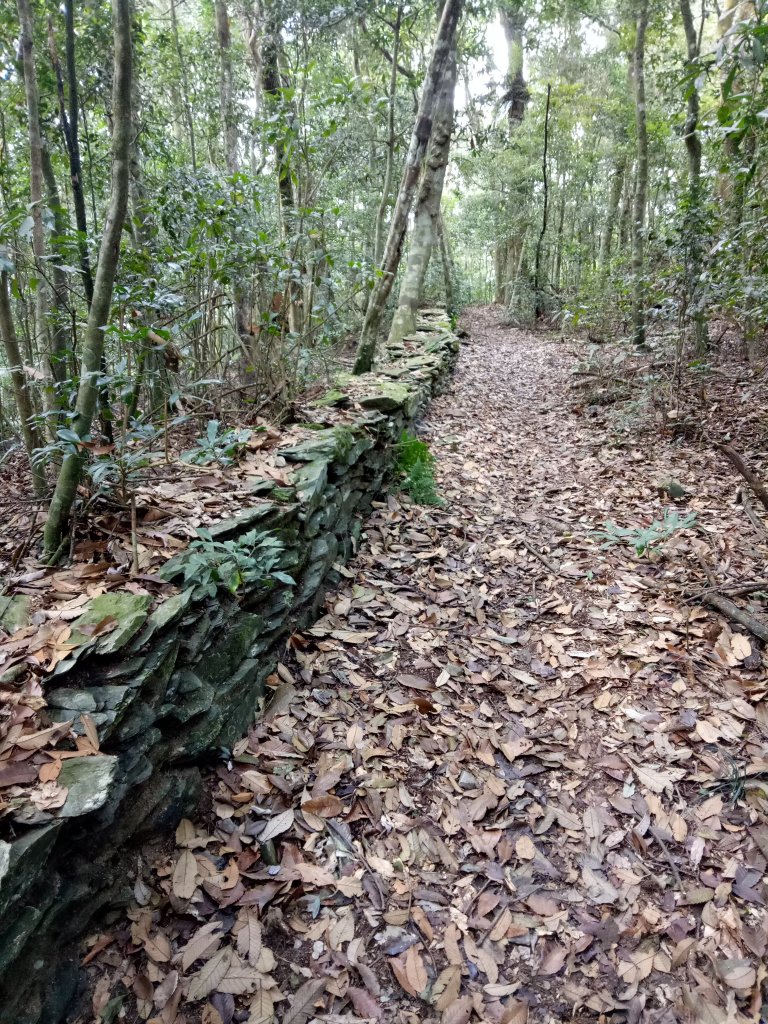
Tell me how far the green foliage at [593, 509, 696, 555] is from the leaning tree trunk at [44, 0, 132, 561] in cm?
363

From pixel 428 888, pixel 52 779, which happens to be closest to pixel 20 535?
pixel 52 779

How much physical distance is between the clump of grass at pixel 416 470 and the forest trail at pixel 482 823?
3.14ft

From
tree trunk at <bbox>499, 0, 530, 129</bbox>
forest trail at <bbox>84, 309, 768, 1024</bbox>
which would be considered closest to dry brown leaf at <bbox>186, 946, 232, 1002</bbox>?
forest trail at <bbox>84, 309, 768, 1024</bbox>

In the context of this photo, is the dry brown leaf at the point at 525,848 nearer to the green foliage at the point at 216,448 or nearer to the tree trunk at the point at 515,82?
the green foliage at the point at 216,448

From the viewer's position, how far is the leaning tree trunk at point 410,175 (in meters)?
6.21

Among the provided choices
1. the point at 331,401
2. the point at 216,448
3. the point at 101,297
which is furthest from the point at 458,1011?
the point at 331,401

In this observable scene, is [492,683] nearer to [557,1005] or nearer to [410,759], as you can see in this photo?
[410,759]

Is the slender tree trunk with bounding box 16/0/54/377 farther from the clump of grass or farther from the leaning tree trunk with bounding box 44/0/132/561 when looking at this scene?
the clump of grass

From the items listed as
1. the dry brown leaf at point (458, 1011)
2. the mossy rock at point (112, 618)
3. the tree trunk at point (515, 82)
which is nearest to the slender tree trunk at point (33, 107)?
the mossy rock at point (112, 618)

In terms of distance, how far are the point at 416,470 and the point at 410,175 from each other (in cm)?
340

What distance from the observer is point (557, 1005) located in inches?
77.5

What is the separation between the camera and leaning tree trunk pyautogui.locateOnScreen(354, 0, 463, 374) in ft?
20.4

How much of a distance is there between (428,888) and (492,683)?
120 cm

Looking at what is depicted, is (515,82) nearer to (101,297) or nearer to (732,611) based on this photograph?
(732,611)
